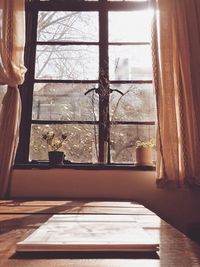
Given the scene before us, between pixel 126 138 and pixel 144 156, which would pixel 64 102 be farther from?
pixel 144 156

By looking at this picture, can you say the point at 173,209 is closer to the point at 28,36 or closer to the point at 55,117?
A: the point at 55,117

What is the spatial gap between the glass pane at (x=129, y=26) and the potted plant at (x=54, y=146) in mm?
1113

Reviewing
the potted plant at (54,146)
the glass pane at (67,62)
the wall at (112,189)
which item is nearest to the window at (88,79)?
the glass pane at (67,62)

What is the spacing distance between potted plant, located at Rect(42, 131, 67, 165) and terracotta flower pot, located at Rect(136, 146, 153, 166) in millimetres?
635

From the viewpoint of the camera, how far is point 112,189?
257 cm

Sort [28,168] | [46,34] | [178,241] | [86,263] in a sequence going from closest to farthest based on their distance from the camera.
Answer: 1. [86,263]
2. [178,241]
3. [28,168]
4. [46,34]

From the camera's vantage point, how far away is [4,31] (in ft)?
8.91

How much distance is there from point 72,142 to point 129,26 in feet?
4.23

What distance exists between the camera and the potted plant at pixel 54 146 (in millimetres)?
2648

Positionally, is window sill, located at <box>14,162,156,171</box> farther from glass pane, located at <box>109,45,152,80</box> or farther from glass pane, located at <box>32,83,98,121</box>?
glass pane, located at <box>109,45,152,80</box>

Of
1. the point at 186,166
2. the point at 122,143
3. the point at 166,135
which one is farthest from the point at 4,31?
the point at 186,166

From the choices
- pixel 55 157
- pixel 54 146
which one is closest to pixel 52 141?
pixel 54 146

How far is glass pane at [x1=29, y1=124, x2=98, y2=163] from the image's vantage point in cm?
288

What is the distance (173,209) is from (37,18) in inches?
87.1
